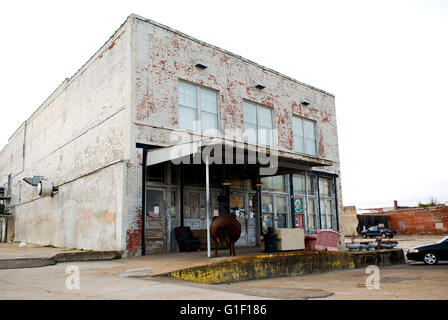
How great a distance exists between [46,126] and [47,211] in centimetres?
520

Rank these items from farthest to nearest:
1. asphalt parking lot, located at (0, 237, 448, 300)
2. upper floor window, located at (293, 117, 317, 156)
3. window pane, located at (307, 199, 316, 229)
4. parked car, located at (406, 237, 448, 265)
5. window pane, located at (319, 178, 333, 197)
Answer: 1. window pane, located at (319, 178, 333, 197)
2. window pane, located at (307, 199, 316, 229)
3. upper floor window, located at (293, 117, 317, 156)
4. parked car, located at (406, 237, 448, 265)
5. asphalt parking lot, located at (0, 237, 448, 300)

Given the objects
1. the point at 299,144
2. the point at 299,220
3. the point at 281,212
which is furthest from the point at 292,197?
the point at 299,144

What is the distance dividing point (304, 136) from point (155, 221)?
9953 mm

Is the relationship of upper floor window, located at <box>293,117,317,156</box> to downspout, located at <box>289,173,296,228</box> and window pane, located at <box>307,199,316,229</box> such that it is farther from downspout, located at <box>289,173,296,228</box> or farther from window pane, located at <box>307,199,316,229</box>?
window pane, located at <box>307,199,316,229</box>

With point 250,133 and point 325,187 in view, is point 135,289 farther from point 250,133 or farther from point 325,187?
point 325,187

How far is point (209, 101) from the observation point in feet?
52.1

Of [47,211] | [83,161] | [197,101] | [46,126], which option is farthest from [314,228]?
[46,126]

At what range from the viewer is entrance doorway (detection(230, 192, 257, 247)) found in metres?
16.5

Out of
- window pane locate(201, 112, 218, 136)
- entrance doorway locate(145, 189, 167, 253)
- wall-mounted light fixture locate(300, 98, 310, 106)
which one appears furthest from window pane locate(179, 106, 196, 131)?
wall-mounted light fixture locate(300, 98, 310, 106)

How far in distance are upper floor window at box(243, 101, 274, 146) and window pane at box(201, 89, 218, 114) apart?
69.6 inches

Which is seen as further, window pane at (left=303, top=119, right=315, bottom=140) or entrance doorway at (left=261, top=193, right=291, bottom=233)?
window pane at (left=303, top=119, right=315, bottom=140)

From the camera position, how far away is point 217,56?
16312 mm

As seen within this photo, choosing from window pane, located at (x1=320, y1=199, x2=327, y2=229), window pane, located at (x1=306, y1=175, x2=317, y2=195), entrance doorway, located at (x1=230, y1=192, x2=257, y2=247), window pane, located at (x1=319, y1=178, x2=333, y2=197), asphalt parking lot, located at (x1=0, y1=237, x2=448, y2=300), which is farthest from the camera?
window pane, located at (x1=319, y1=178, x2=333, y2=197)
